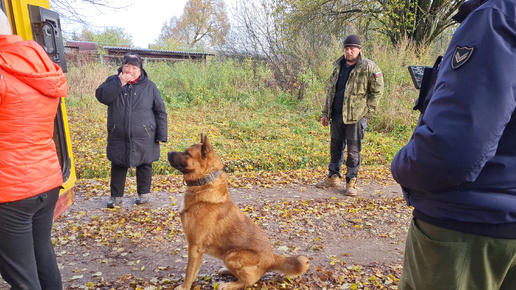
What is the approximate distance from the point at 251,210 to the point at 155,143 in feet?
6.10

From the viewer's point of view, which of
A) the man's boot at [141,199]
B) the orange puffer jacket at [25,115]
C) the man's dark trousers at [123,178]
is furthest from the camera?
the man's boot at [141,199]

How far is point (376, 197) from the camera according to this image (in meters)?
5.74

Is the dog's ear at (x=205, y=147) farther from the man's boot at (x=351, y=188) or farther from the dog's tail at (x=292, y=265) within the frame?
the man's boot at (x=351, y=188)

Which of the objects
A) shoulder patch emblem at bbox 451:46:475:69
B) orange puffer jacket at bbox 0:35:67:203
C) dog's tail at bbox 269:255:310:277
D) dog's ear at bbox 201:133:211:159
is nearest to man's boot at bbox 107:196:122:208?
dog's ear at bbox 201:133:211:159

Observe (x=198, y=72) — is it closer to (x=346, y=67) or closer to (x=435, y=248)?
(x=346, y=67)

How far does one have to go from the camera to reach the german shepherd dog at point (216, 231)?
2760 mm

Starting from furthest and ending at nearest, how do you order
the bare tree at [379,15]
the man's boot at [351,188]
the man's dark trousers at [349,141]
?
the bare tree at [379,15] < the man's boot at [351,188] < the man's dark trousers at [349,141]

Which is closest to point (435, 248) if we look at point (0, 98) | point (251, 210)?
point (0, 98)

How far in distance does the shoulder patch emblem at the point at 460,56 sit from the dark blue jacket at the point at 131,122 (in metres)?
4.13

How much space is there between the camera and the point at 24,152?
6.47 feet

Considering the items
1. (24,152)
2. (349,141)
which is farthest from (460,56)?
(349,141)

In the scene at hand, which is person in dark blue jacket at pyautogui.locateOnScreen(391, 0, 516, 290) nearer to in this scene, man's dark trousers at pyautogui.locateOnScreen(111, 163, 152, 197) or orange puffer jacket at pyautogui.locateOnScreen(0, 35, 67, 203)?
orange puffer jacket at pyautogui.locateOnScreen(0, 35, 67, 203)

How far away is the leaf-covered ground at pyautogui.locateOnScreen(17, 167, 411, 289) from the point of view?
3221 mm

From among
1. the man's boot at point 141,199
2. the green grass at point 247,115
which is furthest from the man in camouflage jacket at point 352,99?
the man's boot at point 141,199
